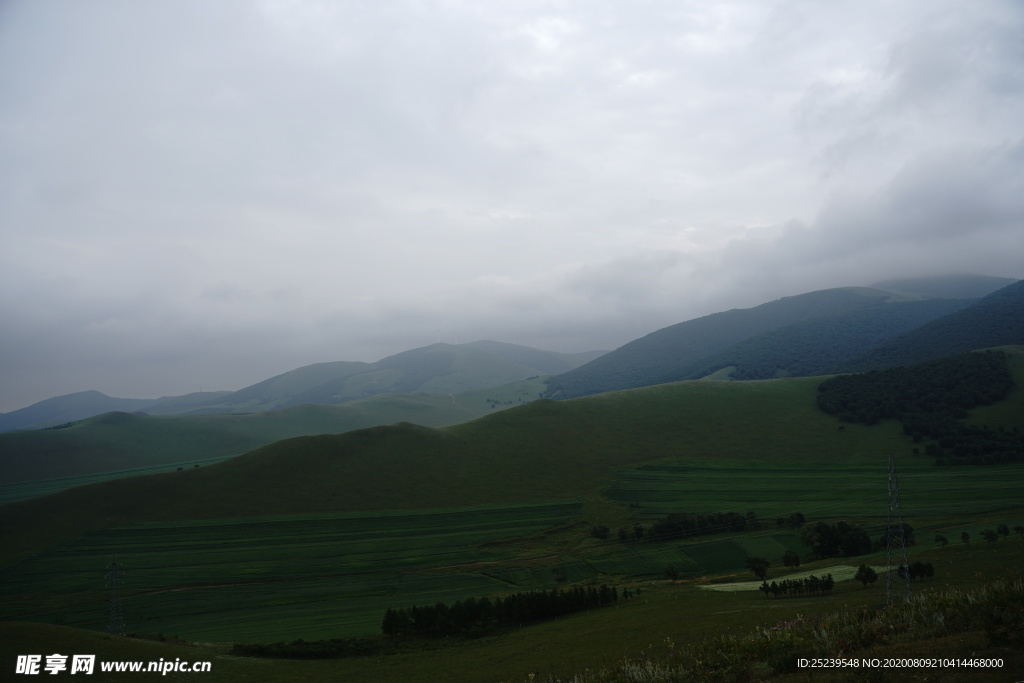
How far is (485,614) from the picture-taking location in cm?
5162

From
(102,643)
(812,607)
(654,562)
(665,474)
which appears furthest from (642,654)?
(665,474)

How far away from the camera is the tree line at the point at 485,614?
49.9 m

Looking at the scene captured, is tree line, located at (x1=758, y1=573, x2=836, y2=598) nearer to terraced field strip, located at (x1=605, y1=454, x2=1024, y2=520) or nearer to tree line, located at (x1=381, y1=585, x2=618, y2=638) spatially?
tree line, located at (x1=381, y1=585, x2=618, y2=638)

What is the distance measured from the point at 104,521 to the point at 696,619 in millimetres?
106160

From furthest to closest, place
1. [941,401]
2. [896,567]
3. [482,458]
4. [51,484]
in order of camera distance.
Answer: [51,484]
[941,401]
[482,458]
[896,567]

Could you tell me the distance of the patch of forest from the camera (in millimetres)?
113125

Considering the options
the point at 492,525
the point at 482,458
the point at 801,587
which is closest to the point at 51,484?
the point at 482,458

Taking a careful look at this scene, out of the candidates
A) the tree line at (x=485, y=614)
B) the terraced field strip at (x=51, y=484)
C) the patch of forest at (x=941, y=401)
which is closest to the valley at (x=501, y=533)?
the terraced field strip at (x=51, y=484)

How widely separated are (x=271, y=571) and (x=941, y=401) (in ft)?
528

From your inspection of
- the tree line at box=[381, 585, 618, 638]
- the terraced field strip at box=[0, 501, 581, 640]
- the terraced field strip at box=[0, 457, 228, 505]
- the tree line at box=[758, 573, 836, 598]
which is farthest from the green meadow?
the terraced field strip at box=[0, 457, 228, 505]

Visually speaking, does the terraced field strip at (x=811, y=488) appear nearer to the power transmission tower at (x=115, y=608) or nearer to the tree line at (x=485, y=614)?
the tree line at (x=485, y=614)

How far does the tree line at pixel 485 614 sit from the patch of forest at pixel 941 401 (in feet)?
331

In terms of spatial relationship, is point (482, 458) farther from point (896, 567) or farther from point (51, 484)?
point (51, 484)

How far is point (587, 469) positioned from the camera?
122688 millimetres
